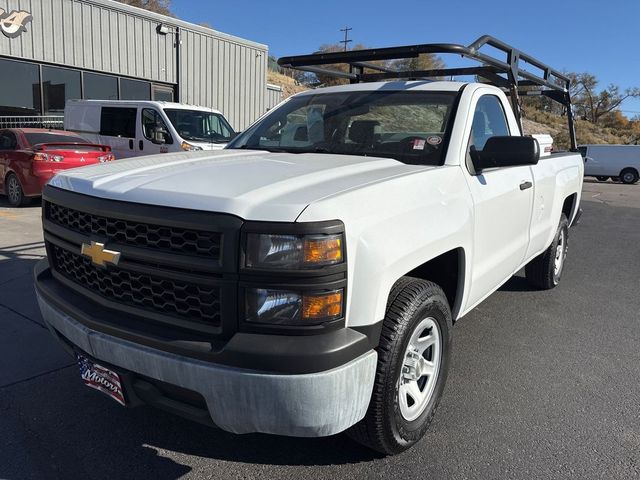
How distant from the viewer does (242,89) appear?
21.5 meters

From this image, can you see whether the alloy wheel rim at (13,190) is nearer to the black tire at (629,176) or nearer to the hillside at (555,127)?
the black tire at (629,176)

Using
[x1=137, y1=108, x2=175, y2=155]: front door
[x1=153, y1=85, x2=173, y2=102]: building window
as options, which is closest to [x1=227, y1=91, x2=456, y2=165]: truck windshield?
[x1=137, y1=108, x2=175, y2=155]: front door

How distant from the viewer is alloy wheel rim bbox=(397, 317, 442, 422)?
259cm

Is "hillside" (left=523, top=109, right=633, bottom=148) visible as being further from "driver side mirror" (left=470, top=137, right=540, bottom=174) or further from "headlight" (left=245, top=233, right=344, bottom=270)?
"headlight" (left=245, top=233, right=344, bottom=270)

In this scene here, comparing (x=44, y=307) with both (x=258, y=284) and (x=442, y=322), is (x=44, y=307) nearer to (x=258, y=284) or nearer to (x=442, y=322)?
(x=258, y=284)

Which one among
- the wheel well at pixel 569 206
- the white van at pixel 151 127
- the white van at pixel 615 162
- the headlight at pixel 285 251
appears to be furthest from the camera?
the white van at pixel 615 162

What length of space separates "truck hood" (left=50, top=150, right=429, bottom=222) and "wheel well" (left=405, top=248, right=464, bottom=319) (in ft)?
1.77

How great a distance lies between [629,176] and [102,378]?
29202 millimetres

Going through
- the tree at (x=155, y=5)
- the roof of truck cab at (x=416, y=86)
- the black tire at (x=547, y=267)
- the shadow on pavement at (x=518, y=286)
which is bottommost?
the shadow on pavement at (x=518, y=286)

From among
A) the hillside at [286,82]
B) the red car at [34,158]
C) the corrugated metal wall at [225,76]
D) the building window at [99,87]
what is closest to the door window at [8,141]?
the red car at [34,158]

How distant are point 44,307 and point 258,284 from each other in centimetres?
145

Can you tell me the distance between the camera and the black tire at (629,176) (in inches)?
1037

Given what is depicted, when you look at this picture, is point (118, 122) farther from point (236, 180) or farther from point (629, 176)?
point (629, 176)

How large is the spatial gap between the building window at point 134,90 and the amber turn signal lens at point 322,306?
56.3 ft
